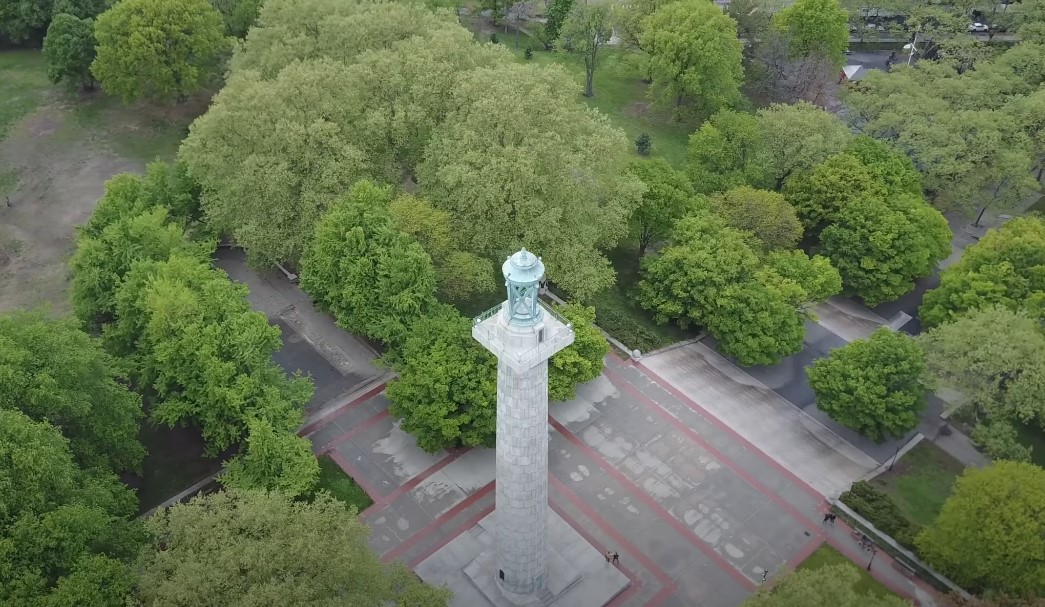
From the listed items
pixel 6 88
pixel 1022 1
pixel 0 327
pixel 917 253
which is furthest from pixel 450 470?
pixel 1022 1

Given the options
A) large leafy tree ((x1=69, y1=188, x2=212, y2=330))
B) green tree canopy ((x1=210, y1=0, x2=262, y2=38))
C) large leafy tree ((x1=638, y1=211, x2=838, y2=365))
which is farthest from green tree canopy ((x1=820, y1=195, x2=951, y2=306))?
green tree canopy ((x1=210, y1=0, x2=262, y2=38))

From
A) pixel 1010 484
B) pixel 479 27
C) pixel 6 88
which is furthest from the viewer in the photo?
pixel 479 27

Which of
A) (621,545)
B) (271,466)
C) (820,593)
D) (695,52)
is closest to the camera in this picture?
(820,593)

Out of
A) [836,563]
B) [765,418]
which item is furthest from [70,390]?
[836,563]

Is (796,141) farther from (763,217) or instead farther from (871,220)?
(763,217)

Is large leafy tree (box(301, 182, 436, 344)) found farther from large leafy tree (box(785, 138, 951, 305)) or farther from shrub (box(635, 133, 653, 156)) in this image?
shrub (box(635, 133, 653, 156))

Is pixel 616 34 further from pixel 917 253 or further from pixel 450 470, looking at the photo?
pixel 450 470
